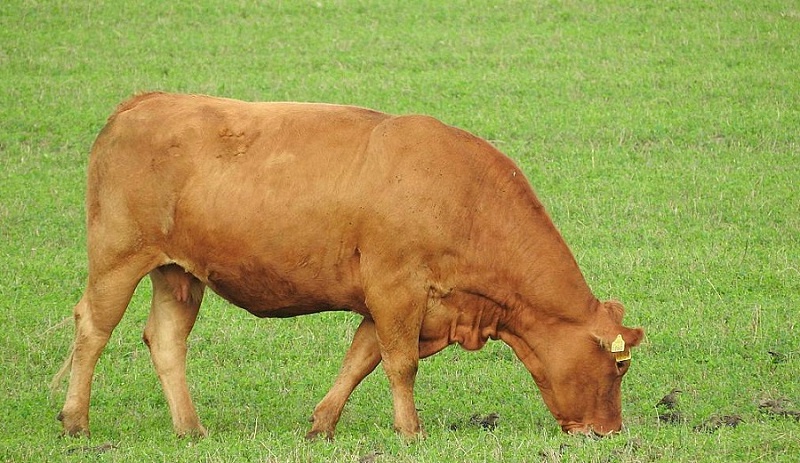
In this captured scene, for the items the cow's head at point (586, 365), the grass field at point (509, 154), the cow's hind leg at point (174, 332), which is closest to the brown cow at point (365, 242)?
the cow's head at point (586, 365)

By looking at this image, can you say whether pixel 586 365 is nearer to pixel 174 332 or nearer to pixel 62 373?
pixel 174 332

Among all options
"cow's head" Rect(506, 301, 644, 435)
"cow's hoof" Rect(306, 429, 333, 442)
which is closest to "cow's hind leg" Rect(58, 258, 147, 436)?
"cow's hoof" Rect(306, 429, 333, 442)

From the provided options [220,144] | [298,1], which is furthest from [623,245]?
[298,1]

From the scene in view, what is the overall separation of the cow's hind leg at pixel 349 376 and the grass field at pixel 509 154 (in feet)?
1.18

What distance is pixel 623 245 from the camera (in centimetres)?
1467

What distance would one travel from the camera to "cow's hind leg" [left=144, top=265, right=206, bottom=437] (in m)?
9.98

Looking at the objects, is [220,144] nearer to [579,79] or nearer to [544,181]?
[544,181]

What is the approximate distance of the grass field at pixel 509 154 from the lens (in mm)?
9812

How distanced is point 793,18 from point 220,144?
15999 millimetres

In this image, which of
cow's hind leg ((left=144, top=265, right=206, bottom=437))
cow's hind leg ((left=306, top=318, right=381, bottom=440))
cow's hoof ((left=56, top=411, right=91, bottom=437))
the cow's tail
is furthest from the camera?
the cow's tail

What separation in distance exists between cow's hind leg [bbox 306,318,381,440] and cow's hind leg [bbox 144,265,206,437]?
3.38 feet

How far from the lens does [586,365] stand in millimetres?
9211

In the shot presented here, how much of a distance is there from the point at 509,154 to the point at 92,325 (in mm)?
9230

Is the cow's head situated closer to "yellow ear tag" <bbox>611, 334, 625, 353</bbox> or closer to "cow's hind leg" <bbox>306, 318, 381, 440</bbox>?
"yellow ear tag" <bbox>611, 334, 625, 353</bbox>
